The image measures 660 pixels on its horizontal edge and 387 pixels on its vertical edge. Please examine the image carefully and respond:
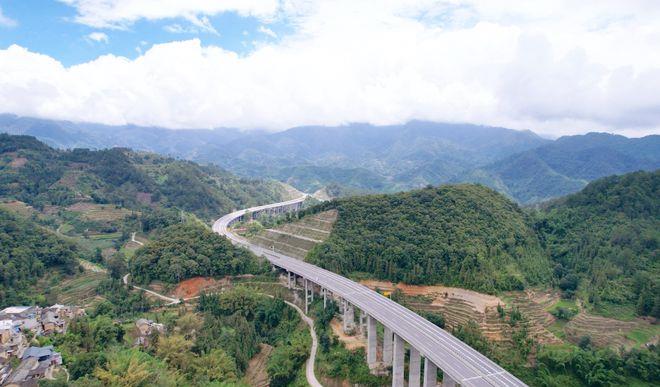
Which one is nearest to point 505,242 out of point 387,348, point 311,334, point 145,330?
point 387,348

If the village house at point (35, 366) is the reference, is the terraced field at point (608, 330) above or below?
below

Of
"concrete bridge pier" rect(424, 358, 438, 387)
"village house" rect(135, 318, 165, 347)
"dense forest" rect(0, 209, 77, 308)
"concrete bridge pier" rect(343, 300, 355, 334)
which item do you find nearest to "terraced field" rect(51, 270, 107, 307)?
"dense forest" rect(0, 209, 77, 308)

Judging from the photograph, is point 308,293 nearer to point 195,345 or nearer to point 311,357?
point 311,357

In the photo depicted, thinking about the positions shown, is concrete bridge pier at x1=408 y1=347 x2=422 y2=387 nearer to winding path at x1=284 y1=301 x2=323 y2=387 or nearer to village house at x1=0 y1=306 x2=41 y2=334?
winding path at x1=284 y1=301 x2=323 y2=387

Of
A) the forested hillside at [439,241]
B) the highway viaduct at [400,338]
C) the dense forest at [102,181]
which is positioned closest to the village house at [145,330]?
the highway viaduct at [400,338]

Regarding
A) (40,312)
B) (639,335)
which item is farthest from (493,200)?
(40,312)

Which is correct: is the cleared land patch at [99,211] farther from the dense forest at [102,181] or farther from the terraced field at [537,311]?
the terraced field at [537,311]
